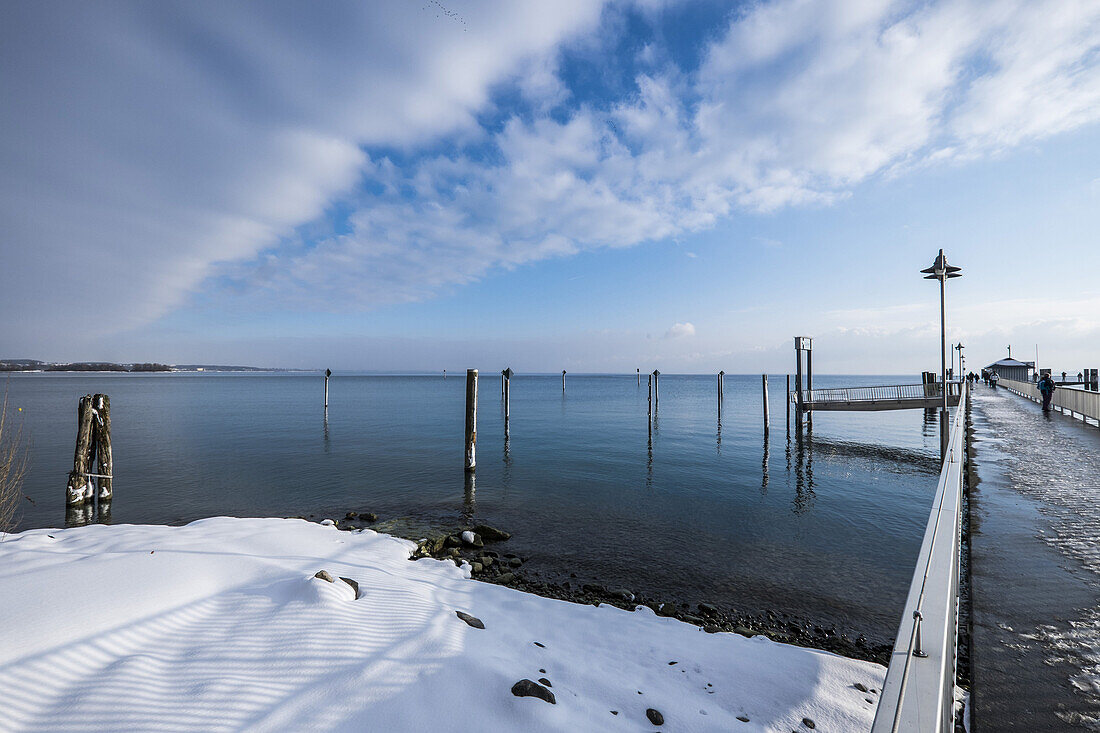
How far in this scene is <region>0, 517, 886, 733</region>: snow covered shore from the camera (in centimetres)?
306

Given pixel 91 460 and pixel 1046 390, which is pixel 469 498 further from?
pixel 1046 390

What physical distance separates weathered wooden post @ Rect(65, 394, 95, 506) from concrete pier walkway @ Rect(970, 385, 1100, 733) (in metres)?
17.6

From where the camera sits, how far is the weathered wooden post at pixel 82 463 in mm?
11773

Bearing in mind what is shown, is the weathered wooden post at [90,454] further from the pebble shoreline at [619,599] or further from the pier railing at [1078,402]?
the pier railing at [1078,402]

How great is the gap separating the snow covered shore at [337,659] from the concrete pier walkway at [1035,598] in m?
1.03

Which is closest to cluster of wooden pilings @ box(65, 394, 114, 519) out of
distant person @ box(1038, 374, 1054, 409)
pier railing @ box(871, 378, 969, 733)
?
pier railing @ box(871, 378, 969, 733)

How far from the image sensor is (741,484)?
14.7 metres

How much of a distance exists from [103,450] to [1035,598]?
63.3 feet

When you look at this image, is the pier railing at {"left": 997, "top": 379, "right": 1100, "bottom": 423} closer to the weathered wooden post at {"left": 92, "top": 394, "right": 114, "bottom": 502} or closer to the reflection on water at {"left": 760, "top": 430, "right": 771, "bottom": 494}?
the reflection on water at {"left": 760, "top": 430, "right": 771, "bottom": 494}

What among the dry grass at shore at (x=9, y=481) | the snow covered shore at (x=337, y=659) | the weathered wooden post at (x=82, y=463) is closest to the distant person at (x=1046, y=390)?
the snow covered shore at (x=337, y=659)

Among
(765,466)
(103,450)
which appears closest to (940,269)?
(765,466)

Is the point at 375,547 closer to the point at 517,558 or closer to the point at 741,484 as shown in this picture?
the point at 517,558

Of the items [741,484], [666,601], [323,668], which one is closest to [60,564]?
[323,668]

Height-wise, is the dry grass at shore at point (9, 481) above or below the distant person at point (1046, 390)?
below
